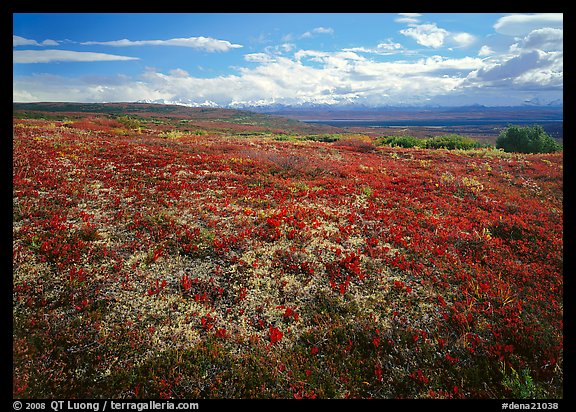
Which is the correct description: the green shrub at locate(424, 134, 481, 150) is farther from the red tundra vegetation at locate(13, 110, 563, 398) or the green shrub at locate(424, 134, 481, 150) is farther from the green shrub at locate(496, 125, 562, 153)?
the red tundra vegetation at locate(13, 110, 563, 398)

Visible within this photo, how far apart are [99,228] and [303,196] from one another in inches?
415

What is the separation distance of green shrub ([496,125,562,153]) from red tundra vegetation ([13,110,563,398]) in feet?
144

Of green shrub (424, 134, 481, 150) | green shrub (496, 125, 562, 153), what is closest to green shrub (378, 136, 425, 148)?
green shrub (424, 134, 481, 150)

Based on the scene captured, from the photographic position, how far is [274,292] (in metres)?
9.19

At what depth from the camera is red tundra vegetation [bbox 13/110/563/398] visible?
6531mm

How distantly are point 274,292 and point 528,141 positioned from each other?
62.3 meters

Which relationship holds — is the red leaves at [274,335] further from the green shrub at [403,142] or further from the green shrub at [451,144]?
the green shrub at [403,142]

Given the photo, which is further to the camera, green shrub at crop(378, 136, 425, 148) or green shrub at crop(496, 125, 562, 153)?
green shrub at crop(378, 136, 425, 148)

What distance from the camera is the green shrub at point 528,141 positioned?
4950 centimetres

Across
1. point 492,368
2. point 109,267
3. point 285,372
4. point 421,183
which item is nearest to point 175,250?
point 109,267

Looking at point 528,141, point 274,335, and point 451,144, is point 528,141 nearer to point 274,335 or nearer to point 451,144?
point 451,144

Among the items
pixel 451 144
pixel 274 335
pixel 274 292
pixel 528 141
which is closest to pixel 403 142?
pixel 451 144
